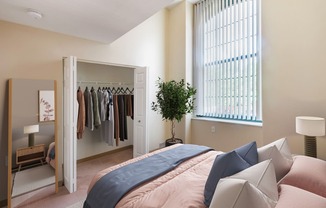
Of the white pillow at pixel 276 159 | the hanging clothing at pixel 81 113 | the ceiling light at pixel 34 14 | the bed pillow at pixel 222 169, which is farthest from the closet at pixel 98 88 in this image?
the white pillow at pixel 276 159

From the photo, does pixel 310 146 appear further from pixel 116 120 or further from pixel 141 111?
pixel 116 120

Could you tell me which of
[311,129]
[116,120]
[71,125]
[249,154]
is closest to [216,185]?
[249,154]

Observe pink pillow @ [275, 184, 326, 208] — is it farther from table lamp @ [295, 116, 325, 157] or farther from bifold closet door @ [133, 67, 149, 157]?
bifold closet door @ [133, 67, 149, 157]

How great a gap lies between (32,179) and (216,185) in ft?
8.78

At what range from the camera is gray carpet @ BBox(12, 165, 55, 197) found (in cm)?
237

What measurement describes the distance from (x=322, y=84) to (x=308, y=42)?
58 cm

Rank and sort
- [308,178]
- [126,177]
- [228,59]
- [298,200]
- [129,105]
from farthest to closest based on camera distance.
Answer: [129,105] → [228,59] → [126,177] → [308,178] → [298,200]

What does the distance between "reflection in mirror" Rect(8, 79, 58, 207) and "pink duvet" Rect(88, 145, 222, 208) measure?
145 centimetres

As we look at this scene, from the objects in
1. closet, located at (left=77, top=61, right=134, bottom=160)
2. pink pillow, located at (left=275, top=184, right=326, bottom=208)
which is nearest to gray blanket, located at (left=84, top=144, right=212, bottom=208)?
pink pillow, located at (left=275, top=184, right=326, bottom=208)

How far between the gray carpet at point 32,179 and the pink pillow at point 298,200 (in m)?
2.94

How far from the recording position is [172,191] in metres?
1.40

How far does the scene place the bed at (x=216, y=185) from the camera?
86cm

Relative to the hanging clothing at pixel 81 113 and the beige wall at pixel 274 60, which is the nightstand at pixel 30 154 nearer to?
the beige wall at pixel 274 60

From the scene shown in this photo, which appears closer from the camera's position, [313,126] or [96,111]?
[313,126]
